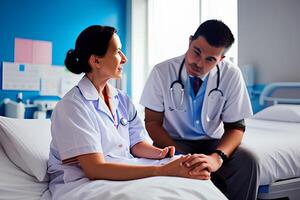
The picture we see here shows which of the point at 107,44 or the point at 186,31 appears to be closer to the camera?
the point at 107,44

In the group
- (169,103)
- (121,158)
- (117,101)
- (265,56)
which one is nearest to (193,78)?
(169,103)

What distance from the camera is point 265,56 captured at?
8.91 feet

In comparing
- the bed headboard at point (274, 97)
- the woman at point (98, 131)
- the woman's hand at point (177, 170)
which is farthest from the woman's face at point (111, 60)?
the bed headboard at point (274, 97)

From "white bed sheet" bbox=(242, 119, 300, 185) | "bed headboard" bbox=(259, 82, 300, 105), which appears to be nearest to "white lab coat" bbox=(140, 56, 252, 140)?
"white bed sheet" bbox=(242, 119, 300, 185)

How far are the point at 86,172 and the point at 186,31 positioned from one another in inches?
120

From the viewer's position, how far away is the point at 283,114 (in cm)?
229

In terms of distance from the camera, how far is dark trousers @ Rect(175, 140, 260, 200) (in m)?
1.29

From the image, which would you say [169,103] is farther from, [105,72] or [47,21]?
[47,21]

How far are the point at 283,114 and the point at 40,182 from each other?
182 centimetres

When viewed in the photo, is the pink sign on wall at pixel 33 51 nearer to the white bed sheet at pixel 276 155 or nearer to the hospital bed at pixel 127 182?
the hospital bed at pixel 127 182

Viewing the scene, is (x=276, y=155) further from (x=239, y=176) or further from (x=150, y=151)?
(x=150, y=151)

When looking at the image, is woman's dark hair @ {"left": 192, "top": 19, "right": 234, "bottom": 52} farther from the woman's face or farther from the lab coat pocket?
the woman's face

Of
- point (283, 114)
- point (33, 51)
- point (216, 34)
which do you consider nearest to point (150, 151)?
point (216, 34)

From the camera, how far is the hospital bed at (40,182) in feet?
2.44
